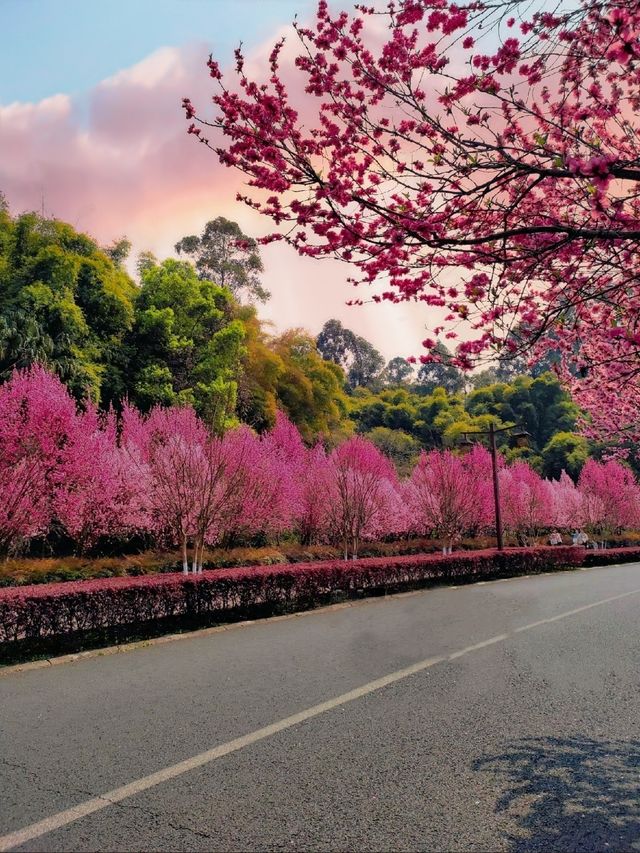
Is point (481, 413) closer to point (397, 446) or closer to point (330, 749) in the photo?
point (397, 446)

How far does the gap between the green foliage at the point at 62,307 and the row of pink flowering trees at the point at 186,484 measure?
3111 mm

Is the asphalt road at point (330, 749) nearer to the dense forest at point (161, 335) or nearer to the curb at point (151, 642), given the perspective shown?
the curb at point (151, 642)

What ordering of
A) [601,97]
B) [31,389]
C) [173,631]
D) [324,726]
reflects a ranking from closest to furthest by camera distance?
[601,97] < [324,726] < [173,631] < [31,389]

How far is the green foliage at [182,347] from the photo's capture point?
32.0 metres

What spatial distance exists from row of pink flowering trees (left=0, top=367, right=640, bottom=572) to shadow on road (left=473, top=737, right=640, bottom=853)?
13763mm

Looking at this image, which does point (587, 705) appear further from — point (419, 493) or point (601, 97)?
point (419, 493)

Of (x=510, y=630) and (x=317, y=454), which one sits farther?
(x=317, y=454)

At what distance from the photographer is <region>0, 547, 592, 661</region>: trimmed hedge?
29.5 ft

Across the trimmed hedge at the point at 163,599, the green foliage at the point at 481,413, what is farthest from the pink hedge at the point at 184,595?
the green foliage at the point at 481,413

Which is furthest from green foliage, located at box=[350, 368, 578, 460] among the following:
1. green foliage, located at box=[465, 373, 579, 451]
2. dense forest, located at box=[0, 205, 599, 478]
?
dense forest, located at box=[0, 205, 599, 478]

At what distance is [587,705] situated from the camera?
236 inches

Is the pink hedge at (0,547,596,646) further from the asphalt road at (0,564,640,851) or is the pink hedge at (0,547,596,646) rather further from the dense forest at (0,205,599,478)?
the dense forest at (0,205,599,478)

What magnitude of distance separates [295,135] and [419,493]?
1174 inches

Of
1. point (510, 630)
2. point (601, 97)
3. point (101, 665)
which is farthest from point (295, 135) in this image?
point (510, 630)
